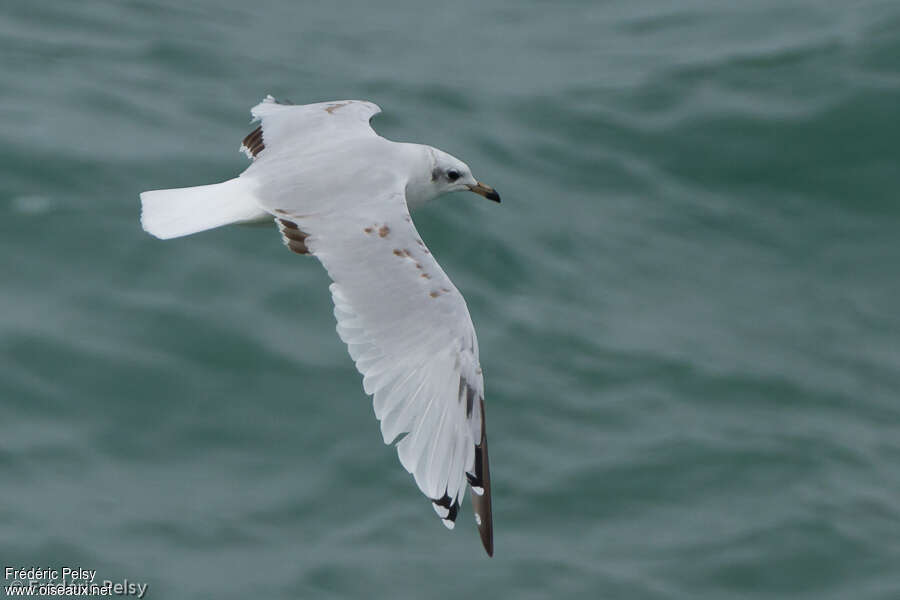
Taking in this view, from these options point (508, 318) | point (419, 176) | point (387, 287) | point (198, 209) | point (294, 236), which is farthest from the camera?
point (508, 318)

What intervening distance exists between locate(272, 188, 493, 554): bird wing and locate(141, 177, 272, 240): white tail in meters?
0.36

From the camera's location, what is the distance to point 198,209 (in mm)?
6461

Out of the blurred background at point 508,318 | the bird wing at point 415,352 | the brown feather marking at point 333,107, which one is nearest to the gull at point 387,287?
the bird wing at point 415,352

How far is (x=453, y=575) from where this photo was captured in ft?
23.3

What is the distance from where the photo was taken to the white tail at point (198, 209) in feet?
20.7

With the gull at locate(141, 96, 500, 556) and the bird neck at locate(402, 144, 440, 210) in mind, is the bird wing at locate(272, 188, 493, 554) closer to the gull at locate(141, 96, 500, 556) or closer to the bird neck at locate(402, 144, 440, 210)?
the gull at locate(141, 96, 500, 556)

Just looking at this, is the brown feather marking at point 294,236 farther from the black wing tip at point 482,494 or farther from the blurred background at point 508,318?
the blurred background at point 508,318

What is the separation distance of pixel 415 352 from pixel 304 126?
1.81 meters

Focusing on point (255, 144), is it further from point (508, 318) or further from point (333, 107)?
point (508, 318)

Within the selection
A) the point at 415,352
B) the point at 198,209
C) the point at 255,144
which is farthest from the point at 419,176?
the point at 415,352

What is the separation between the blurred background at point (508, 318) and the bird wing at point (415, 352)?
1.39 metres

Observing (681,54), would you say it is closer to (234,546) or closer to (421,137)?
(421,137)

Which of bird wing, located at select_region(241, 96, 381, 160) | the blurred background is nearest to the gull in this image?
bird wing, located at select_region(241, 96, 381, 160)

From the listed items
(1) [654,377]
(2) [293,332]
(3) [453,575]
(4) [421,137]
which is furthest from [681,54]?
(3) [453,575]
